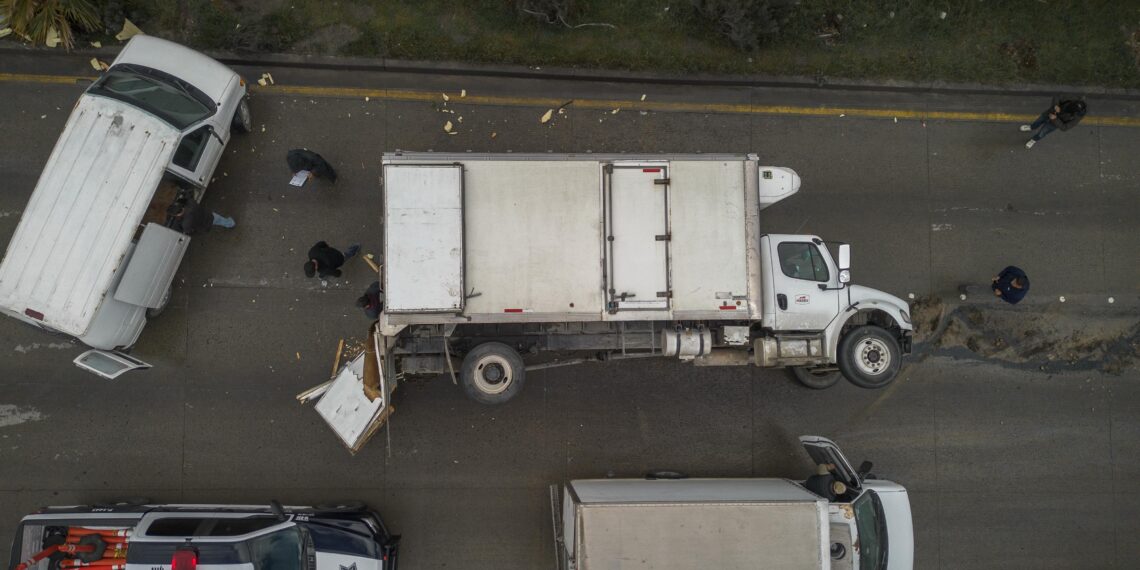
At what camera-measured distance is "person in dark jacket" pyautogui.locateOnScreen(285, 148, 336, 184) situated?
24.1 ft

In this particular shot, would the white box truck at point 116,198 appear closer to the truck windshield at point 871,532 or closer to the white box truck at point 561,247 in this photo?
the white box truck at point 561,247

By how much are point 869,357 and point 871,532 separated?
2.10 metres

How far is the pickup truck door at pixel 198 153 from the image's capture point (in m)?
7.04

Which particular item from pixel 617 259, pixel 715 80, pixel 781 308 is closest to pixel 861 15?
pixel 715 80

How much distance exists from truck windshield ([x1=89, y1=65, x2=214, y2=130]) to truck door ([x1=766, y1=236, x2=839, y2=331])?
7477 millimetres

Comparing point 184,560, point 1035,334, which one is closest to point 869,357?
point 1035,334

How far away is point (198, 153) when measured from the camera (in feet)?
23.7

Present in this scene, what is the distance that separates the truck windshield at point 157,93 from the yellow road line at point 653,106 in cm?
111

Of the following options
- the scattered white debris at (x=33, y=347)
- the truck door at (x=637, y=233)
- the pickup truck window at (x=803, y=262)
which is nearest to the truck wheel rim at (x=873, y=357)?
the pickup truck window at (x=803, y=262)

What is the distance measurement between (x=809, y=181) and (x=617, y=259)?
12.8ft

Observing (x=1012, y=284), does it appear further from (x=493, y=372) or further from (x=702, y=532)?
(x=493, y=372)

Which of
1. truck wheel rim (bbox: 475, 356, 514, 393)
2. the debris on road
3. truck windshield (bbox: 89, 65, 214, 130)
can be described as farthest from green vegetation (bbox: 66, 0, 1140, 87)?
truck wheel rim (bbox: 475, 356, 514, 393)

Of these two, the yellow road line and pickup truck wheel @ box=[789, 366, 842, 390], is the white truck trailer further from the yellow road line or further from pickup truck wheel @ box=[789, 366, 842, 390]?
the yellow road line

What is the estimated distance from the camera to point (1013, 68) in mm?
8633
